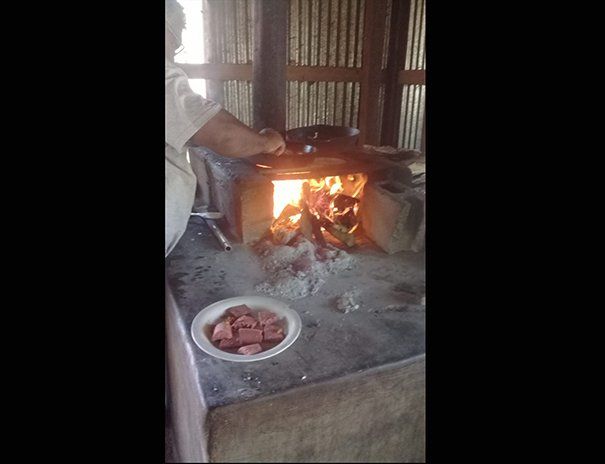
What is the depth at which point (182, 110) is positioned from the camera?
96.0 inches

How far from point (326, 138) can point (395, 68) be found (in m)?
2.92

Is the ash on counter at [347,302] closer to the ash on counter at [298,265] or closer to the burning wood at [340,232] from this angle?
the ash on counter at [298,265]

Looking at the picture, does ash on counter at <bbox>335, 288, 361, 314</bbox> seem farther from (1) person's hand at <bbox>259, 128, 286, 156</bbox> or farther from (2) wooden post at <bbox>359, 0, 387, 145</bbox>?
(2) wooden post at <bbox>359, 0, 387, 145</bbox>

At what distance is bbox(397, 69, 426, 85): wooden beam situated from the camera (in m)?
5.80

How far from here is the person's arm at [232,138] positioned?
273 centimetres

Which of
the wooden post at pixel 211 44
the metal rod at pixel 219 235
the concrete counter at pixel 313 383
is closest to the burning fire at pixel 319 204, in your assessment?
the metal rod at pixel 219 235

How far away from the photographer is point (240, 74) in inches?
242

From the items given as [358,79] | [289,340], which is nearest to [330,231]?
[289,340]

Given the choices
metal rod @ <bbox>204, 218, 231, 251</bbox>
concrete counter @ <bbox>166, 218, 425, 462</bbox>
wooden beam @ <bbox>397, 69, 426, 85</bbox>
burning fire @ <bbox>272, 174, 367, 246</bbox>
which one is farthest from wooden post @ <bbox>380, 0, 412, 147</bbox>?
concrete counter @ <bbox>166, 218, 425, 462</bbox>

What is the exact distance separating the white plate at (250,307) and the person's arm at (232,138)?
103 cm

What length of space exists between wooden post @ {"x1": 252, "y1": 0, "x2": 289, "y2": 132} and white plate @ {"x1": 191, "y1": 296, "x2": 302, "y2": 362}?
1.86 meters
